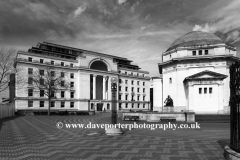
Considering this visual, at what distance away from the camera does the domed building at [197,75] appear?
32.1m

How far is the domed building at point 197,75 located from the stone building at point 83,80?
35797 mm

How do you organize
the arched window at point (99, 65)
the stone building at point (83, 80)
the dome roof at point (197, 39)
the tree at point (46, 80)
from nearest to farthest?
1. the dome roof at point (197, 39)
2. the tree at point (46, 80)
3. the stone building at point (83, 80)
4. the arched window at point (99, 65)

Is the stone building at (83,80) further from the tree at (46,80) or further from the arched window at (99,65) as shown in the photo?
the tree at (46,80)

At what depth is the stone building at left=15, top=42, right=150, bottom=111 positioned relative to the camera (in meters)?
60.6

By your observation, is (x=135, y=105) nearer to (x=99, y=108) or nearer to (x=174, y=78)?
(x=99, y=108)

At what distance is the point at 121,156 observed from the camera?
29.5 feet

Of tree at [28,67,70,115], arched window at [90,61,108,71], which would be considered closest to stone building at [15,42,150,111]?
arched window at [90,61,108,71]

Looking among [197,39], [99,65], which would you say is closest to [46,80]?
[99,65]

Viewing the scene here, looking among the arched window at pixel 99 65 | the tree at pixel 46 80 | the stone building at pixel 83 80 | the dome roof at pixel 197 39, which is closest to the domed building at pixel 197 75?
the dome roof at pixel 197 39

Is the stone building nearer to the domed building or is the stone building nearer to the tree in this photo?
the tree

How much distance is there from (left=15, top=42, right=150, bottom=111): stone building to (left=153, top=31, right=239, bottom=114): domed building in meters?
35.8

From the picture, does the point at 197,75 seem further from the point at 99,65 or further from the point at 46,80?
the point at 99,65

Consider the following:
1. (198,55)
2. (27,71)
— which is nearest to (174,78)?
(198,55)

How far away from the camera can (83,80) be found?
7119cm
